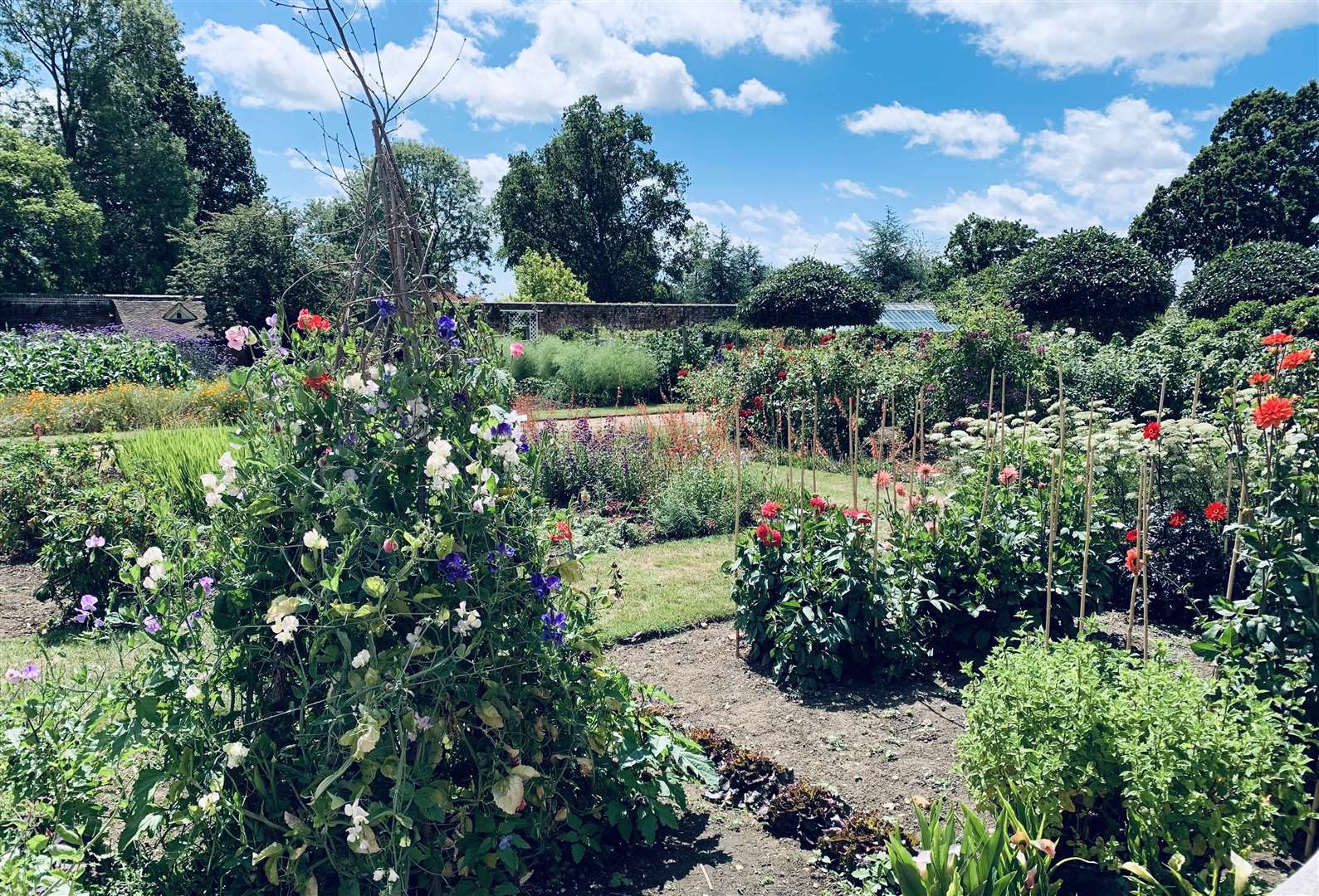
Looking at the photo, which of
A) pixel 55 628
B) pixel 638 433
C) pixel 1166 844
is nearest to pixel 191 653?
pixel 1166 844

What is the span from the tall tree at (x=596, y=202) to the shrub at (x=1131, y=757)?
4004cm

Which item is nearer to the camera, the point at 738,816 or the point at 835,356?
the point at 738,816

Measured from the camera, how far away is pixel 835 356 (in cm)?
1055

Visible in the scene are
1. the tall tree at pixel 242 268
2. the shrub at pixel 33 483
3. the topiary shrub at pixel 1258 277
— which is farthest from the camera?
the tall tree at pixel 242 268

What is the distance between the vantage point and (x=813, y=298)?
1755cm

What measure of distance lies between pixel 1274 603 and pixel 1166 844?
1.09 meters

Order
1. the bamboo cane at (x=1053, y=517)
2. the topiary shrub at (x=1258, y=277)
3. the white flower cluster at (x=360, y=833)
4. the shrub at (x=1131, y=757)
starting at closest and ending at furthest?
the white flower cluster at (x=360, y=833)
the shrub at (x=1131, y=757)
the bamboo cane at (x=1053, y=517)
the topiary shrub at (x=1258, y=277)

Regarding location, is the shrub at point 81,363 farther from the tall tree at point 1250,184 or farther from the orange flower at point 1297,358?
the tall tree at point 1250,184

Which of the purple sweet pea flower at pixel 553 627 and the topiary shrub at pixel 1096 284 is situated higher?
the topiary shrub at pixel 1096 284

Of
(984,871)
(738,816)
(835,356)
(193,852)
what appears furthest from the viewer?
(835,356)

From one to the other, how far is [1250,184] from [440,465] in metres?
37.2

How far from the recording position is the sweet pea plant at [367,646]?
204cm

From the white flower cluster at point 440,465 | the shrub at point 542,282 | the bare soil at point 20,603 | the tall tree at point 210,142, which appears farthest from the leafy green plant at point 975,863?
the tall tree at point 210,142

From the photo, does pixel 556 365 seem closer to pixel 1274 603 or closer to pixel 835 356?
pixel 835 356
